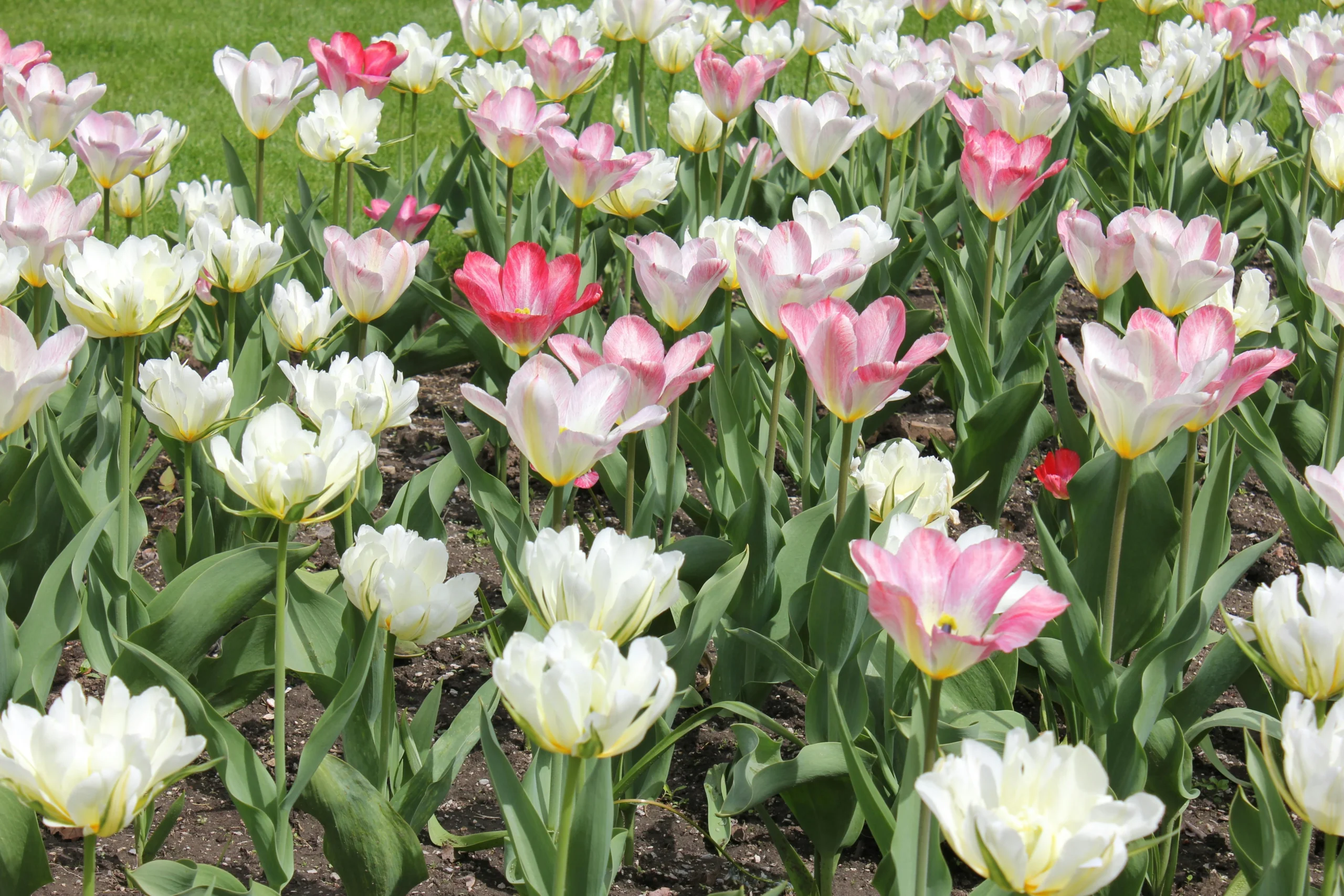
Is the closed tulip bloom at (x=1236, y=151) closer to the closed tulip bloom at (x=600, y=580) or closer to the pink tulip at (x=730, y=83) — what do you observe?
the pink tulip at (x=730, y=83)

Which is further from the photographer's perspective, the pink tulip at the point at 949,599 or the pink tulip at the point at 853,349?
the pink tulip at the point at 853,349

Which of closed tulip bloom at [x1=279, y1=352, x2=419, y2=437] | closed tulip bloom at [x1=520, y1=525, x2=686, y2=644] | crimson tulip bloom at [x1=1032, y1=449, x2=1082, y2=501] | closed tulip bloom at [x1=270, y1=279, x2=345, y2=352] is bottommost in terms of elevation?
crimson tulip bloom at [x1=1032, y1=449, x2=1082, y2=501]

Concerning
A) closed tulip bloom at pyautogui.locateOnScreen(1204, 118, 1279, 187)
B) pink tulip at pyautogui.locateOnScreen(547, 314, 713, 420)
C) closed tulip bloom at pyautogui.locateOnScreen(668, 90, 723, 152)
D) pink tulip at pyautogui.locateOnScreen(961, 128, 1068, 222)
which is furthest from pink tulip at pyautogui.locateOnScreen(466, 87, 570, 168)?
closed tulip bloom at pyautogui.locateOnScreen(1204, 118, 1279, 187)

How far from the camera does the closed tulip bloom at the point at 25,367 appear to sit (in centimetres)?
147

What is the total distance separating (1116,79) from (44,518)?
248cm

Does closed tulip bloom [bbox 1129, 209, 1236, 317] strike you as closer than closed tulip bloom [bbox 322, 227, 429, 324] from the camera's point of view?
Yes

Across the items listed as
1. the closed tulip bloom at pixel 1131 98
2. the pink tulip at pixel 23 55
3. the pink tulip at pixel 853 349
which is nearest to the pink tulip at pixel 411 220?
the pink tulip at pixel 23 55

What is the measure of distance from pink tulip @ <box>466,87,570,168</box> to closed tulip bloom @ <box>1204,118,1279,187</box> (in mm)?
1450

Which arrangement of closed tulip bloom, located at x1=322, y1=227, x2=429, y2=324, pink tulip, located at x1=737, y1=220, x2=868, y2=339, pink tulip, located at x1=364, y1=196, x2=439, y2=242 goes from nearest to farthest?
pink tulip, located at x1=737, y1=220, x2=868, y2=339, closed tulip bloom, located at x1=322, y1=227, x2=429, y2=324, pink tulip, located at x1=364, y1=196, x2=439, y2=242

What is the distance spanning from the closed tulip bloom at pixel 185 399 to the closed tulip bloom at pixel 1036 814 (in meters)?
1.04

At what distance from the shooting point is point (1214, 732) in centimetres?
218

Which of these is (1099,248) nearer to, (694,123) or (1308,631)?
(1308,631)

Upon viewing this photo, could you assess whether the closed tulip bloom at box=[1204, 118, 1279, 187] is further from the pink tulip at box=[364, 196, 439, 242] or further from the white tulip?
the white tulip

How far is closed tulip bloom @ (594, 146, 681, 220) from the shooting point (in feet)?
8.84
